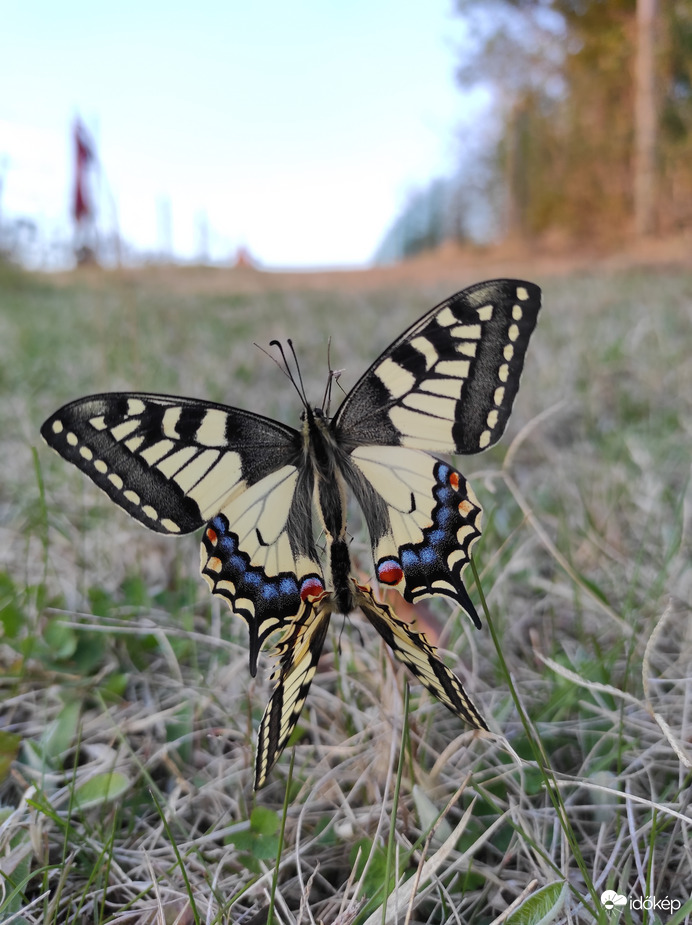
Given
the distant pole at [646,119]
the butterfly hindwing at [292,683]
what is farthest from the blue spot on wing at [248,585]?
the distant pole at [646,119]

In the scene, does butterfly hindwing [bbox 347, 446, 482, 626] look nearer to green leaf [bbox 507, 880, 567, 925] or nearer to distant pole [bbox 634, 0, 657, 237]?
green leaf [bbox 507, 880, 567, 925]

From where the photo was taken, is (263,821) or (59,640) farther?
(59,640)

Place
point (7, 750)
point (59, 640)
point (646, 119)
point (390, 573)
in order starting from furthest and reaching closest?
point (646, 119) → point (59, 640) → point (7, 750) → point (390, 573)

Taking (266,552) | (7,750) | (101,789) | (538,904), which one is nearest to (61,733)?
(7,750)

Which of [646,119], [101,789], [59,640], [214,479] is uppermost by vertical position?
[646,119]

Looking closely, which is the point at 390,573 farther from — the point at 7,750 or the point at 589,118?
the point at 589,118

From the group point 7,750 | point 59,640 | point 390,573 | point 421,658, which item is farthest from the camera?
point 59,640
